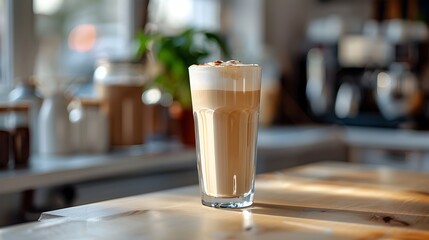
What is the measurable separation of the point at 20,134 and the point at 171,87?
2.15 feet

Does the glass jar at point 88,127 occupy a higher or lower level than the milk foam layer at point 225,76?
lower

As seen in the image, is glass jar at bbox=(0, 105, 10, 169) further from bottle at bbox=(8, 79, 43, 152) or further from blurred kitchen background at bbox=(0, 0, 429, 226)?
bottle at bbox=(8, 79, 43, 152)

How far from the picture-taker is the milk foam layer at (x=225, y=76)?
95 centimetres

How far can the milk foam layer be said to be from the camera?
37.5 inches

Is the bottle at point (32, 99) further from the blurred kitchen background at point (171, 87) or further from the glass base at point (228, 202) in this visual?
the glass base at point (228, 202)

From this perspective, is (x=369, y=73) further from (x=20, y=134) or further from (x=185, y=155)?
(x=20, y=134)

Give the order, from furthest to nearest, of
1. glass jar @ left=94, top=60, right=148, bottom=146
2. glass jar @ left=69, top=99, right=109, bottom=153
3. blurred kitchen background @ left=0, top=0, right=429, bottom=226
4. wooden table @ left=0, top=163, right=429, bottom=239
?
1. glass jar @ left=94, top=60, right=148, bottom=146
2. glass jar @ left=69, top=99, right=109, bottom=153
3. blurred kitchen background @ left=0, top=0, right=429, bottom=226
4. wooden table @ left=0, top=163, right=429, bottom=239

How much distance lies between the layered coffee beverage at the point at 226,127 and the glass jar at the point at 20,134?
3.04 feet

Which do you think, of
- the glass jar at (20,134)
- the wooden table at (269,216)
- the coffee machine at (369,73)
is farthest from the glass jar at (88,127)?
the coffee machine at (369,73)

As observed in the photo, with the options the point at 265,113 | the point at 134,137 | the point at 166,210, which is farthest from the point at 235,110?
the point at 265,113

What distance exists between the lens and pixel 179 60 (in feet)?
7.43

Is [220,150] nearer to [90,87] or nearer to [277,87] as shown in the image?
[90,87]

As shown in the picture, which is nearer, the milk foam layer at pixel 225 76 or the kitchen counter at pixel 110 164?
the milk foam layer at pixel 225 76

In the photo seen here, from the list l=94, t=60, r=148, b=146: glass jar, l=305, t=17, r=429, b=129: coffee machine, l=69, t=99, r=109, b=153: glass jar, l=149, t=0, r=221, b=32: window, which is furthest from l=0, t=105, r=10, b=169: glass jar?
l=305, t=17, r=429, b=129: coffee machine
